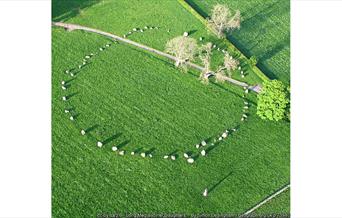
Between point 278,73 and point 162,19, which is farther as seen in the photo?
point 162,19

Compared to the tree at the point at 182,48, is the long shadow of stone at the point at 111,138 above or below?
below

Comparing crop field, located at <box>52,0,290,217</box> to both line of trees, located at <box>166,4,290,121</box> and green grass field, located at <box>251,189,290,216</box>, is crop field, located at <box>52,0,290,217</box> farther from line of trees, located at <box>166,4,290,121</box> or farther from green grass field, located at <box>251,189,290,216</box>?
line of trees, located at <box>166,4,290,121</box>

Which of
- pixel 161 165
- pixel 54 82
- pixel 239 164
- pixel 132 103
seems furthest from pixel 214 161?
pixel 54 82

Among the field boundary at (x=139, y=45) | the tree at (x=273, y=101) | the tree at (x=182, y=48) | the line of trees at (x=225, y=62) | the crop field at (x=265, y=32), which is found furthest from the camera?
the crop field at (x=265, y=32)

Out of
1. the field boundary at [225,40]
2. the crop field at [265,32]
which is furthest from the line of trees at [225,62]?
the crop field at [265,32]

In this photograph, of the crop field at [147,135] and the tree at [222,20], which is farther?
the tree at [222,20]

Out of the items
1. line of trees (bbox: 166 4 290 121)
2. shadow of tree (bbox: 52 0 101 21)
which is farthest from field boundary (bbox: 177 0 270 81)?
shadow of tree (bbox: 52 0 101 21)

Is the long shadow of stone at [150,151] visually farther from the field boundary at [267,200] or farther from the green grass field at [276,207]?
the green grass field at [276,207]

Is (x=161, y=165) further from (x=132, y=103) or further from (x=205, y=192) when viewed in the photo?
(x=132, y=103)
